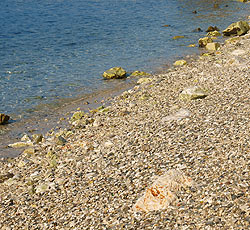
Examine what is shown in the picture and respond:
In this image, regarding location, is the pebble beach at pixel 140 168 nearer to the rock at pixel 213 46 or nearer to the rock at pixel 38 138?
the rock at pixel 38 138

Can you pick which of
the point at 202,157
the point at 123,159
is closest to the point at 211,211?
the point at 202,157

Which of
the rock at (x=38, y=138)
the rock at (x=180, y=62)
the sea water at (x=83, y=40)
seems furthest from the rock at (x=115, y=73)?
the rock at (x=38, y=138)

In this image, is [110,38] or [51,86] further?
[110,38]

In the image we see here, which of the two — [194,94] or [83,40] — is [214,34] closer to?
[83,40]

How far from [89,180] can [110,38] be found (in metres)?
22.8

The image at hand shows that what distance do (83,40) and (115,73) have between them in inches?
413

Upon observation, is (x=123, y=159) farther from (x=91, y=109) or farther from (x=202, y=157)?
(x=91, y=109)

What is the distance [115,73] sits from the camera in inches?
813

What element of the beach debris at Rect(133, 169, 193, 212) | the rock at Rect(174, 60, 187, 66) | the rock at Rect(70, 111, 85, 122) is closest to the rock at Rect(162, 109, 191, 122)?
the beach debris at Rect(133, 169, 193, 212)

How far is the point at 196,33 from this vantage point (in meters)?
32.4

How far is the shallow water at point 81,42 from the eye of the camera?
19188 mm

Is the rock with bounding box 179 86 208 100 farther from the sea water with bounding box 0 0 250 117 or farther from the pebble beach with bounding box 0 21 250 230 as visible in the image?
the sea water with bounding box 0 0 250 117

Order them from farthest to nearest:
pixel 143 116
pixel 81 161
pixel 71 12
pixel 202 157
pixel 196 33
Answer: pixel 71 12
pixel 196 33
pixel 143 116
pixel 81 161
pixel 202 157

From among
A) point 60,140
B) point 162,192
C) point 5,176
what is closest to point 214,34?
point 60,140
